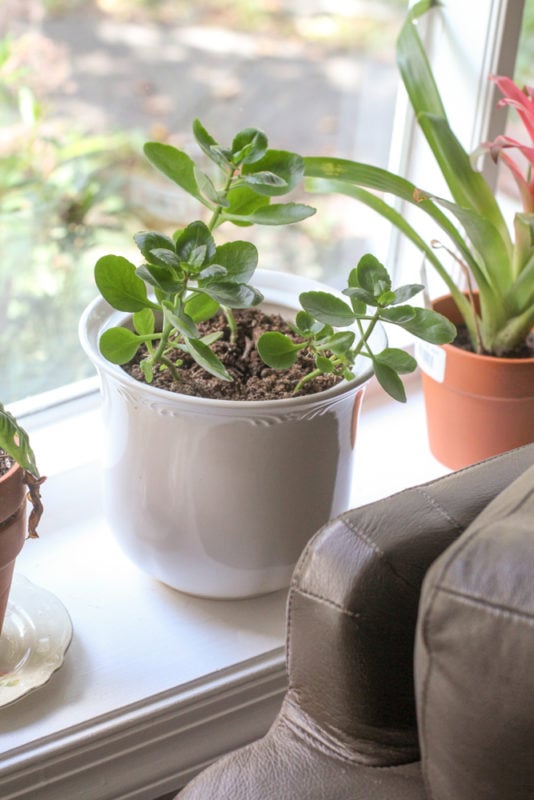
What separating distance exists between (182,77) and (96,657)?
62 cm

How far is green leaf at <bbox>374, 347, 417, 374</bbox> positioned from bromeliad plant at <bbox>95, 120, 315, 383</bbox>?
0.13 meters

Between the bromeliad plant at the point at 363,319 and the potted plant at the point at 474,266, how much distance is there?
223mm

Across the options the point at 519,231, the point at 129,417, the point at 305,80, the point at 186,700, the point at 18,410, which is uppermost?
the point at 305,80

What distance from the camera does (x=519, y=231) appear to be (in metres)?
1.04

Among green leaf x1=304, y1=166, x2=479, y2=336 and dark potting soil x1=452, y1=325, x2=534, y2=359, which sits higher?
green leaf x1=304, y1=166, x2=479, y2=336

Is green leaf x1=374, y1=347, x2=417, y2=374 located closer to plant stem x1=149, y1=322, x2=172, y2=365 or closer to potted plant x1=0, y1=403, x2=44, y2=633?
plant stem x1=149, y1=322, x2=172, y2=365

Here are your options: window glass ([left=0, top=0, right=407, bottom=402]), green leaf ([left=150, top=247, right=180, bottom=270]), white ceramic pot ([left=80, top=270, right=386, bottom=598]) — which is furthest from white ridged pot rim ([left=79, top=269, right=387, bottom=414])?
window glass ([left=0, top=0, right=407, bottom=402])

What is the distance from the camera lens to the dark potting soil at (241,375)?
85 cm

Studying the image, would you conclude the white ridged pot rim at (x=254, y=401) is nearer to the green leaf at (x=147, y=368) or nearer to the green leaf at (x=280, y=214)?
the green leaf at (x=147, y=368)

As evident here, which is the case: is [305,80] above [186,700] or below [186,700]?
above

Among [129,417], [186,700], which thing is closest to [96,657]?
[186,700]

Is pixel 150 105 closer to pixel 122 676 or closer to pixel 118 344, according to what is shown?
pixel 118 344

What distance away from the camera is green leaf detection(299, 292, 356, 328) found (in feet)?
2.60

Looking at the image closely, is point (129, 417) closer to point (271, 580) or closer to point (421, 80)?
point (271, 580)
